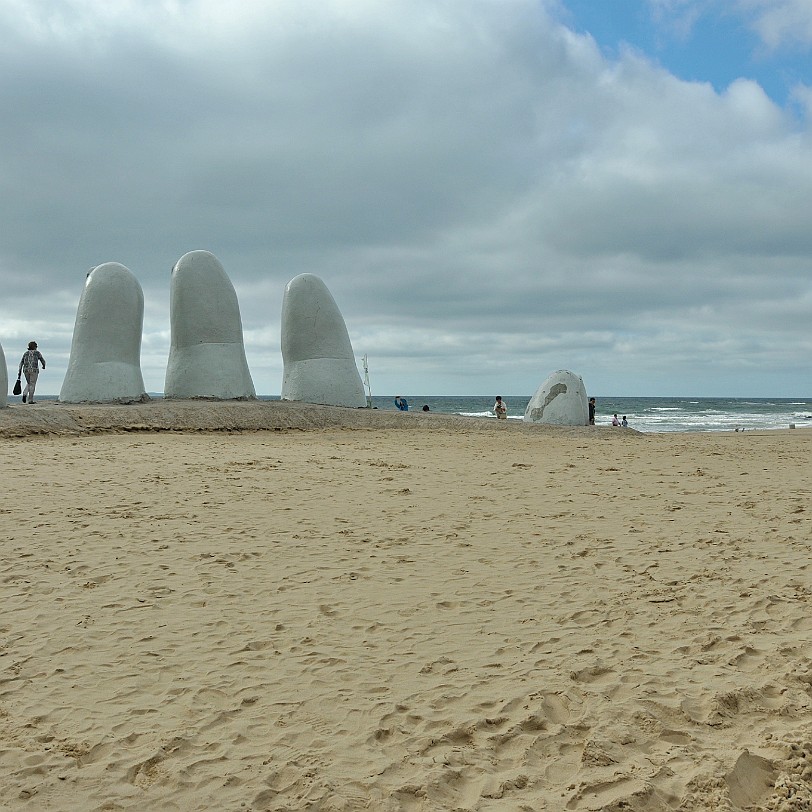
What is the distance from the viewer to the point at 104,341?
14.6m

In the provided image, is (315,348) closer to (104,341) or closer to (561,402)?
(104,341)

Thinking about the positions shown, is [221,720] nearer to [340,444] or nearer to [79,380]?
[340,444]

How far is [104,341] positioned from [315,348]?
414 centimetres

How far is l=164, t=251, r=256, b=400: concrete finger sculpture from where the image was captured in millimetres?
15180

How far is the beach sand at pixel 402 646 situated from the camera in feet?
8.66

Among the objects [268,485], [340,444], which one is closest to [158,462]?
[268,485]

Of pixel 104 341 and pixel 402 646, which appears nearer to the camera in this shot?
pixel 402 646

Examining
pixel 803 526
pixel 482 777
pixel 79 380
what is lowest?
pixel 482 777

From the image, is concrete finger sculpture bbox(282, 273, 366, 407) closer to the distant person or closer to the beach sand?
the distant person

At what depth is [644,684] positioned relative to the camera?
3277mm

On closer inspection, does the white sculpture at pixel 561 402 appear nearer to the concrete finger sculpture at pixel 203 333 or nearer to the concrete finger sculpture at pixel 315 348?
the concrete finger sculpture at pixel 315 348

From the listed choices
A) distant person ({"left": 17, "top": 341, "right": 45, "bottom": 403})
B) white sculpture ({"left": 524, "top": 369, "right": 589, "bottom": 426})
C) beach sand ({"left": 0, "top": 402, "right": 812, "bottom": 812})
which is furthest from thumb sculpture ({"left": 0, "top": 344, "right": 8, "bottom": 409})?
white sculpture ({"left": 524, "top": 369, "right": 589, "bottom": 426})

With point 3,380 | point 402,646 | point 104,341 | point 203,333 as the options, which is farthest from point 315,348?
point 402,646

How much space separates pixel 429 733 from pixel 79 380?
519 inches
